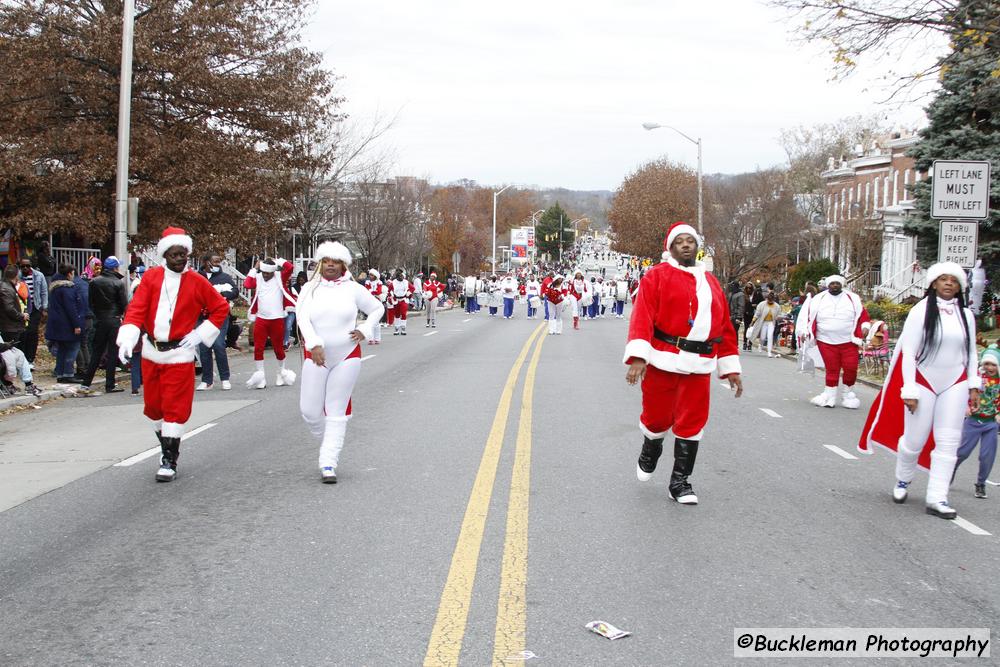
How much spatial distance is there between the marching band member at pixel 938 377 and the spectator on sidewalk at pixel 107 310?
10.8 metres

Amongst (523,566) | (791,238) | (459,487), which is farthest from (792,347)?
(791,238)

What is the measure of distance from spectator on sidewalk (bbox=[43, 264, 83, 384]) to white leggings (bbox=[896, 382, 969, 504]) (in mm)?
11528

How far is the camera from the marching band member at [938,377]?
22.6 ft

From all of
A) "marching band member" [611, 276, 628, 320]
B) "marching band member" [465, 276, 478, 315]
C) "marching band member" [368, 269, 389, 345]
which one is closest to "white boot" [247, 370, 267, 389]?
"marching band member" [368, 269, 389, 345]

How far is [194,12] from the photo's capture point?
23078 mm

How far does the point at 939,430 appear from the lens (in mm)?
6902

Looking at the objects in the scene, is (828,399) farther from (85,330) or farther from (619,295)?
(619,295)

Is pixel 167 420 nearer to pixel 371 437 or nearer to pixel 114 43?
pixel 371 437

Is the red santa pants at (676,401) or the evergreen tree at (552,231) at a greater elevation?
the evergreen tree at (552,231)

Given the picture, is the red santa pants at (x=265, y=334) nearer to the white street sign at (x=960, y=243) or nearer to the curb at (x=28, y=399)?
the curb at (x=28, y=399)

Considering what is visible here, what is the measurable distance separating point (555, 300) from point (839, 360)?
15.5 m

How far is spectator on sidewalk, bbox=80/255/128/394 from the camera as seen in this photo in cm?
1396

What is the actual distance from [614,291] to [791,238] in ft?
29.4

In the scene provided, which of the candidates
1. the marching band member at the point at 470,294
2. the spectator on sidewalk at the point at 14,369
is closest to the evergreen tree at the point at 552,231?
the marching band member at the point at 470,294
